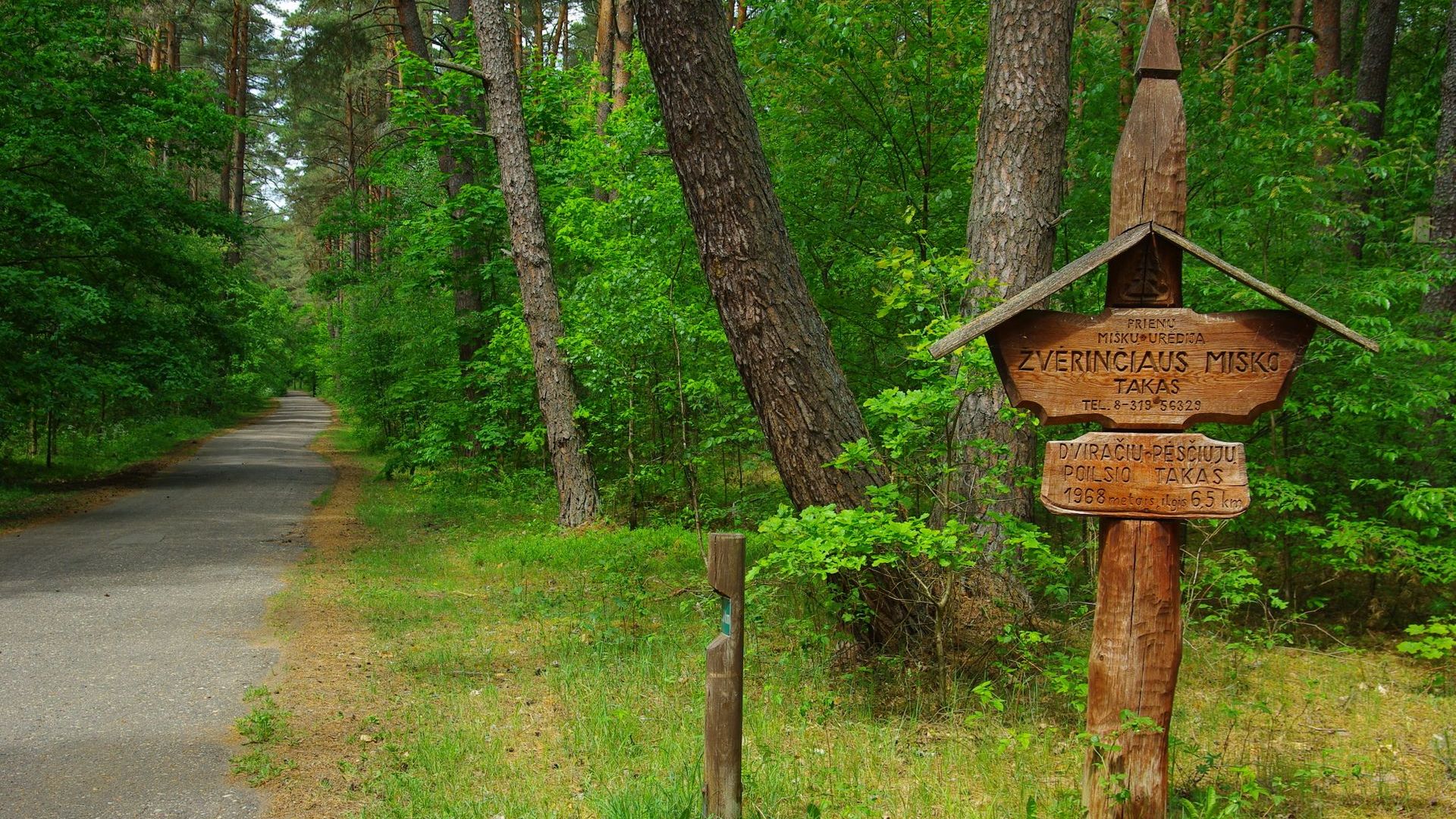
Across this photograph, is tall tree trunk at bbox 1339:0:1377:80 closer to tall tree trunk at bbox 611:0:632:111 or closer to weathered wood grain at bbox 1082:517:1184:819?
tall tree trunk at bbox 611:0:632:111

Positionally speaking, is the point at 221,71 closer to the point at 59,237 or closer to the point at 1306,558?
the point at 59,237

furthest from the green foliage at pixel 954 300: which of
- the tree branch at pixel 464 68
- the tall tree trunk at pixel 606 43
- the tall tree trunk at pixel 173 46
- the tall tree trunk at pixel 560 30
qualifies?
the tall tree trunk at pixel 173 46

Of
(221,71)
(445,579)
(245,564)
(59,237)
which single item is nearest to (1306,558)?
(445,579)

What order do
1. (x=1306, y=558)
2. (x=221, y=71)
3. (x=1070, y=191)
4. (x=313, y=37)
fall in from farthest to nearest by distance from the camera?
(x=221, y=71) < (x=313, y=37) < (x=1070, y=191) < (x=1306, y=558)

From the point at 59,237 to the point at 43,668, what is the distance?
10657mm

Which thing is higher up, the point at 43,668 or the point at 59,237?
the point at 59,237

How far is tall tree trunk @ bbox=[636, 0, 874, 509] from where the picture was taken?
18.6 ft

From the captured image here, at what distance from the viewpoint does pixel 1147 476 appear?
355cm

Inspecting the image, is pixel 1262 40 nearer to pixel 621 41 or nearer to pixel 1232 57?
pixel 1232 57

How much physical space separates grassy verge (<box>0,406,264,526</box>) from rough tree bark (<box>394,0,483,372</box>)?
6.86 meters

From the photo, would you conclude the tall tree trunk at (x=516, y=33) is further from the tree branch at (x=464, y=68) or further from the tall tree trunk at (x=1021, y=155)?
the tall tree trunk at (x=1021, y=155)

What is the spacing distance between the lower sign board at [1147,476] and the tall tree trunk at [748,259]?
207cm

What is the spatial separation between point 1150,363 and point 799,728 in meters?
2.77

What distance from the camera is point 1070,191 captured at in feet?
30.1
